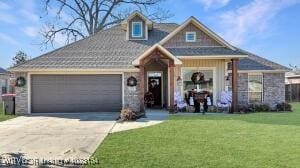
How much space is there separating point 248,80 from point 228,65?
1.46m

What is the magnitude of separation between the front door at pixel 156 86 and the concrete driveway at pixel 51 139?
27.6 feet

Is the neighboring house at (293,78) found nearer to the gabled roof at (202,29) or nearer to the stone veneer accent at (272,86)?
the stone veneer accent at (272,86)

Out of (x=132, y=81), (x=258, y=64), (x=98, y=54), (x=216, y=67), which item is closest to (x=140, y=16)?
(x=98, y=54)

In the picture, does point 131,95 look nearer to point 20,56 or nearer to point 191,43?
point 191,43

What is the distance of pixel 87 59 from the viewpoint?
20719mm

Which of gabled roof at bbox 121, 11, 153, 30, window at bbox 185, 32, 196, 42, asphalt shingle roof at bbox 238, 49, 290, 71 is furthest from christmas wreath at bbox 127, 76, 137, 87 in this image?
asphalt shingle roof at bbox 238, 49, 290, 71

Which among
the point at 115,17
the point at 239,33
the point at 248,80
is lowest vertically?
the point at 248,80

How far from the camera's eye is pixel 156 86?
22.7 m

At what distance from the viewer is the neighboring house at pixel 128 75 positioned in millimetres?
19828

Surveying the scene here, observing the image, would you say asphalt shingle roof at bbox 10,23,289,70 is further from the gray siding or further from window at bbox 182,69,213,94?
window at bbox 182,69,213,94

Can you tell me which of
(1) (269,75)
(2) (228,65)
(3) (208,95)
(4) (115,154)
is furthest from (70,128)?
(1) (269,75)

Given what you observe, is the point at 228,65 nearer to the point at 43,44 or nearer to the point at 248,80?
the point at 248,80

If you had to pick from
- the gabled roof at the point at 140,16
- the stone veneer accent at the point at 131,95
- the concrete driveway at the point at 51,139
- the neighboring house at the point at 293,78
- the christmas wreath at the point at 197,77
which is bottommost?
the concrete driveway at the point at 51,139

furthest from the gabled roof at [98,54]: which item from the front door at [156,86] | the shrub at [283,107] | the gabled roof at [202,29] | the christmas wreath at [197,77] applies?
the shrub at [283,107]
